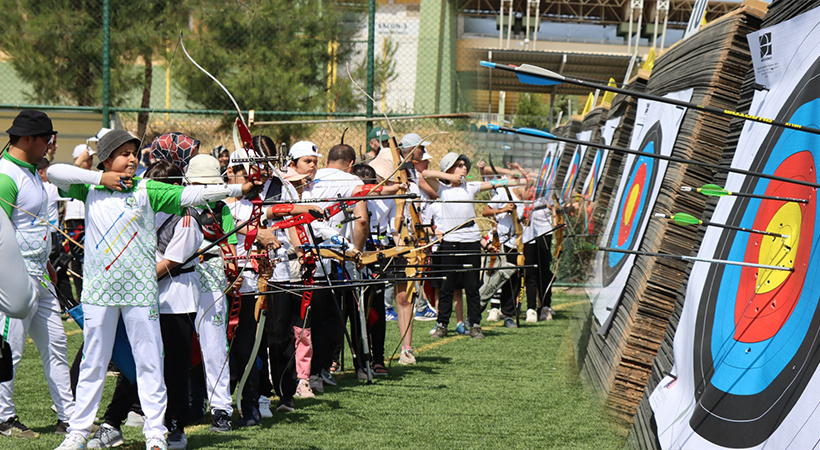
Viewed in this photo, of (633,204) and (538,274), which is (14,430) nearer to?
(633,204)

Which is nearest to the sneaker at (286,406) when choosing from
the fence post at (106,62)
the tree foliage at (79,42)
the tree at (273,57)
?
the fence post at (106,62)

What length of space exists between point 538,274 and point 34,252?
17.3ft

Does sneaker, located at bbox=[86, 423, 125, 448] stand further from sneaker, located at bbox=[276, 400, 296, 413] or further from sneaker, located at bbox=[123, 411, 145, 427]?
sneaker, located at bbox=[276, 400, 296, 413]

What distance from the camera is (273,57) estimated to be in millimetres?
8977

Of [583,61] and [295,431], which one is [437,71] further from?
[583,61]

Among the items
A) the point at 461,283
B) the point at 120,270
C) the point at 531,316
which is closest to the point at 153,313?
the point at 120,270

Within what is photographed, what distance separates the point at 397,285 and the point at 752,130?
3038mm

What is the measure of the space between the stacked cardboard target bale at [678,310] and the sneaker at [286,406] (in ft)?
5.74

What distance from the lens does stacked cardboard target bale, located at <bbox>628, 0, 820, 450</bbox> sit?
2.64m

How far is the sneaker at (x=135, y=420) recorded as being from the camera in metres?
3.81

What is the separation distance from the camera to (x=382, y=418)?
3.89 meters

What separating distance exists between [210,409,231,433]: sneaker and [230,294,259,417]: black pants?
0.14 meters

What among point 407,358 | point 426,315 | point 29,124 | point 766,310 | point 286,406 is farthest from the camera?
point 426,315

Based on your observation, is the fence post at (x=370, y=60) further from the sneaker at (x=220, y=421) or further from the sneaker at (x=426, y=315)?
the sneaker at (x=220, y=421)
